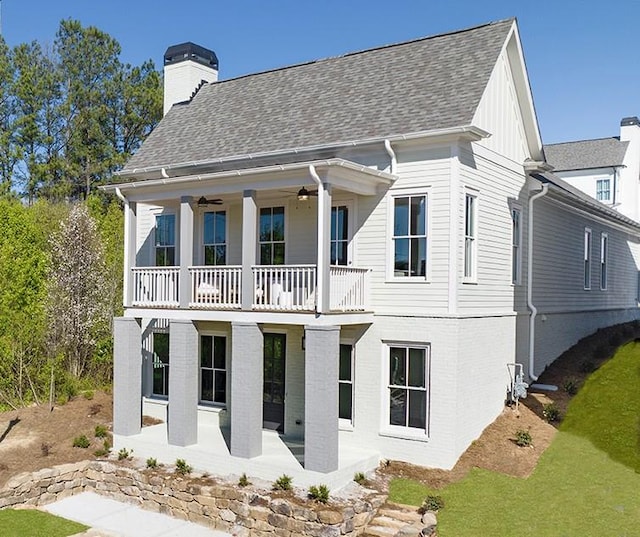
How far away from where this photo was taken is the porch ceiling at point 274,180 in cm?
1316

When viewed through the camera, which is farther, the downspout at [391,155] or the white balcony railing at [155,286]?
the white balcony railing at [155,286]

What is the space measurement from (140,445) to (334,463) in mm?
5400

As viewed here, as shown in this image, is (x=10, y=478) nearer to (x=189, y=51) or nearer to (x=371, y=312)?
(x=371, y=312)

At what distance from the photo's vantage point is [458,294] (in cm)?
1402

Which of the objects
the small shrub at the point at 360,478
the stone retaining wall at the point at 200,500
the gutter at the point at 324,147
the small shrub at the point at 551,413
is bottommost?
the stone retaining wall at the point at 200,500

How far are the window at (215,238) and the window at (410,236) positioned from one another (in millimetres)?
5399

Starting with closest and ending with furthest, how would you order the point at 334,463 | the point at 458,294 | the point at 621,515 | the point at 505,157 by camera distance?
the point at 621,515
the point at 334,463
the point at 458,294
the point at 505,157

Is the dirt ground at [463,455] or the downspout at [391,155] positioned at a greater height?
the downspout at [391,155]

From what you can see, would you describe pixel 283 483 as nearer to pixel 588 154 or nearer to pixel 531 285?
pixel 531 285

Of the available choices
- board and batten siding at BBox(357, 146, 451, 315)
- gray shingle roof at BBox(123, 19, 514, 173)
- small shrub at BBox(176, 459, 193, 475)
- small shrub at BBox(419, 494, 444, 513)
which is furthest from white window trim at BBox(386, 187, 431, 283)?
small shrub at BBox(176, 459, 193, 475)

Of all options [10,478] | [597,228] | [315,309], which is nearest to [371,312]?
[315,309]

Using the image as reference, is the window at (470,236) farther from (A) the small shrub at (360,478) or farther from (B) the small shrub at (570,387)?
(B) the small shrub at (570,387)

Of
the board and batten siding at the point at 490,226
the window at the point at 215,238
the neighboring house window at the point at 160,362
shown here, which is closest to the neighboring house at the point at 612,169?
the board and batten siding at the point at 490,226

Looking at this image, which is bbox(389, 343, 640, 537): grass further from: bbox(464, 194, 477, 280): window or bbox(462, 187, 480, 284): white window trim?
bbox(464, 194, 477, 280): window
